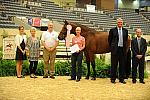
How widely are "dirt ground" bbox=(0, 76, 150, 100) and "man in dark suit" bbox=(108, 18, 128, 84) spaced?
60 cm

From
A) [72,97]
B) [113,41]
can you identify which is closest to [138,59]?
[113,41]

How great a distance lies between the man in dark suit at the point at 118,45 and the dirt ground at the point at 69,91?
0.60 metres

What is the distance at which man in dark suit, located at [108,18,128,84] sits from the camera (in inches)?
408

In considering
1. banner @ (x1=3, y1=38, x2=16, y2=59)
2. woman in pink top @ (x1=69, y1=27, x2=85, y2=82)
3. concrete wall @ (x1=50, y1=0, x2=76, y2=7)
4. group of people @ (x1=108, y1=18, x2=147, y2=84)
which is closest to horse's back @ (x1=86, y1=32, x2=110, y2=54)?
woman in pink top @ (x1=69, y1=27, x2=85, y2=82)

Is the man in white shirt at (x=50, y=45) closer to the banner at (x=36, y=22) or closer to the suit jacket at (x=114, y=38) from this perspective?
the suit jacket at (x=114, y=38)

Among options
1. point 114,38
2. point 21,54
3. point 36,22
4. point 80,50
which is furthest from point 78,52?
point 36,22

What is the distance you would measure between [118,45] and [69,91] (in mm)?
2608

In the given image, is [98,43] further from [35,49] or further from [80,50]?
[35,49]

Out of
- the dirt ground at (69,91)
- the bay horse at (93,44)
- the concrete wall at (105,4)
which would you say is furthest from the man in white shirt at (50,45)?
the concrete wall at (105,4)

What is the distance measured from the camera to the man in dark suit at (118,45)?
10352mm

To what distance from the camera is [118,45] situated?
1035 centimetres

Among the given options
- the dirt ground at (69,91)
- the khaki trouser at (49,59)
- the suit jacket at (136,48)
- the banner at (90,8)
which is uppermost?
the banner at (90,8)

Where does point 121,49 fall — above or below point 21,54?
above

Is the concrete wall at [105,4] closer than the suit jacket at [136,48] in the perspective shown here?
No
